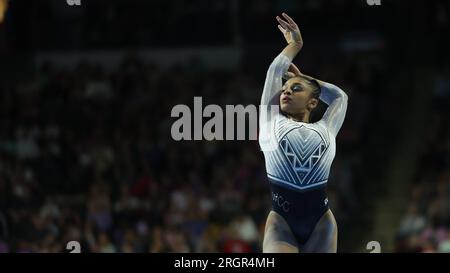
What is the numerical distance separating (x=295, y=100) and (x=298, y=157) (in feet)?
1.50

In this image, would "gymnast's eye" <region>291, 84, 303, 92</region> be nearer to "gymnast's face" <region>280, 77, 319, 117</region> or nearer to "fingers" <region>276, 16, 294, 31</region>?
"gymnast's face" <region>280, 77, 319, 117</region>

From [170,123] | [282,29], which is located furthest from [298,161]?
[170,123]

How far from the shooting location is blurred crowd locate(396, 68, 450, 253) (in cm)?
1125

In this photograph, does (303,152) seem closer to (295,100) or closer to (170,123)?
(295,100)

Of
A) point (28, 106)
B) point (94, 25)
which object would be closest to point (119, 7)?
point (94, 25)

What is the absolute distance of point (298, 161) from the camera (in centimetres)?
830

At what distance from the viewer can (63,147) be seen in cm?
1238

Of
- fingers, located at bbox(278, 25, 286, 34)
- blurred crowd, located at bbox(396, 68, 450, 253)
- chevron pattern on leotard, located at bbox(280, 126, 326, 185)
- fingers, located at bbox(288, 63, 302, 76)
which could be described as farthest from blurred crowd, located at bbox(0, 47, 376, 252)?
chevron pattern on leotard, located at bbox(280, 126, 326, 185)

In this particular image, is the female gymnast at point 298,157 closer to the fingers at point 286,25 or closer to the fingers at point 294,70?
the fingers at point 294,70

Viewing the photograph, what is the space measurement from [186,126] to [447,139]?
4.32 meters

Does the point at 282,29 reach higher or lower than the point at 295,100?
higher

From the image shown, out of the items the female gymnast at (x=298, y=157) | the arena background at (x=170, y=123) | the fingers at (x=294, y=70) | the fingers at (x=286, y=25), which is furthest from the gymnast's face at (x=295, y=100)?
the arena background at (x=170, y=123)

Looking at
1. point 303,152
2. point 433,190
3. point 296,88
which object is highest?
point 296,88

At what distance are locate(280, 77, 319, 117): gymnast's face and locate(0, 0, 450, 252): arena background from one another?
2.10 metres
